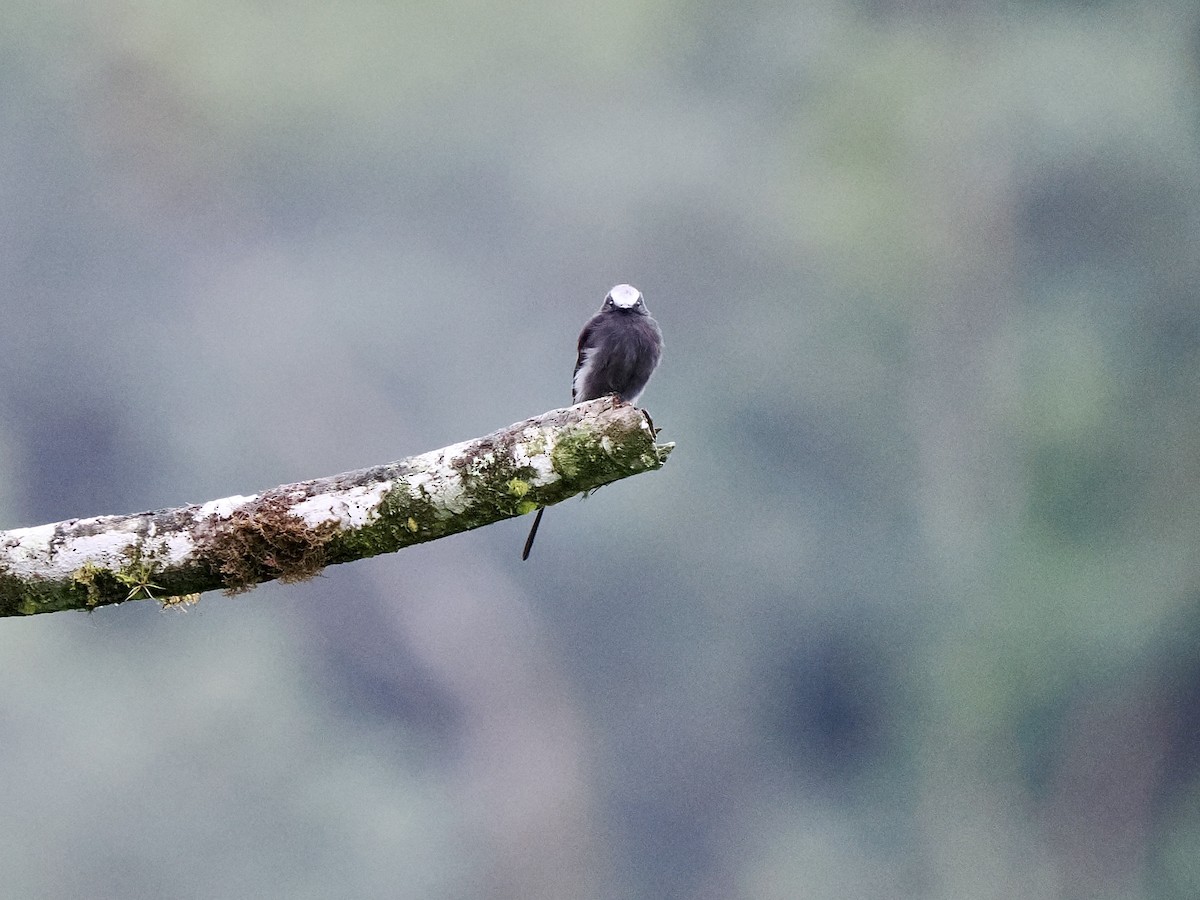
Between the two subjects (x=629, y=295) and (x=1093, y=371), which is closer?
(x=629, y=295)

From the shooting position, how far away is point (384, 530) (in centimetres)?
247

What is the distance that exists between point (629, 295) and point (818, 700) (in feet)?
27.5

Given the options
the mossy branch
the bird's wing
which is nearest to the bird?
the bird's wing

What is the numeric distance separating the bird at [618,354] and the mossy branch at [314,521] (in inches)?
62.1

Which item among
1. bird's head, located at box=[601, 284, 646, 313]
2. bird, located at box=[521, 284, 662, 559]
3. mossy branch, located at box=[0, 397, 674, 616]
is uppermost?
bird's head, located at box=[601, 284, 646, 313]

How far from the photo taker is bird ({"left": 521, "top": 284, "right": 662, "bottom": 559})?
13.2 ft

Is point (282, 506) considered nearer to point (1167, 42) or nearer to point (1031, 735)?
point (1031, 735)

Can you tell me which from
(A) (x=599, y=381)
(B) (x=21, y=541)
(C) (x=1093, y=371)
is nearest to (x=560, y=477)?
(B) (x=21, y=541)

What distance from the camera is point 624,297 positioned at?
14.0ft

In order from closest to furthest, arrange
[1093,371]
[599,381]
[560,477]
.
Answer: [560,477] → [599,381] → [1093,371]

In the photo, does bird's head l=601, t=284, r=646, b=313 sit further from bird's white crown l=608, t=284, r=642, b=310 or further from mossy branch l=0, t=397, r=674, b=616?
mossy branch l=0, t=397, r=674, b=616

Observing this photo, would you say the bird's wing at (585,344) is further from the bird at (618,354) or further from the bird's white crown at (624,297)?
the bird's white crown at (624,297)

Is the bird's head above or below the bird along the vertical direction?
Answer: above

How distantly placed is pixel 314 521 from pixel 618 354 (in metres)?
1.71
